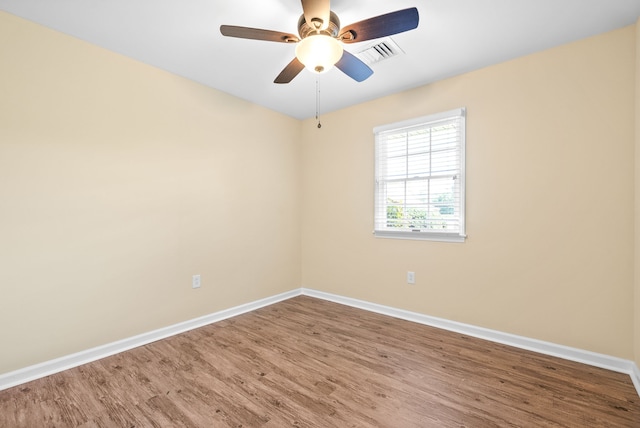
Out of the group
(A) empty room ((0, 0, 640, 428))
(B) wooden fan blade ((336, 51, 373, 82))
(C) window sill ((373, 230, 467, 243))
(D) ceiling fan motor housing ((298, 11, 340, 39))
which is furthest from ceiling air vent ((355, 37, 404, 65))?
(C) window sill ((373, 230, 467, 243))

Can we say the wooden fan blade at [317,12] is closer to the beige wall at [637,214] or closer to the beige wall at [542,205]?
the beige wall at [542,205]

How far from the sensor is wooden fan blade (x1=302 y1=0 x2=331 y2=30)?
1.49m

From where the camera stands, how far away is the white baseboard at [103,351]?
76.4 inches

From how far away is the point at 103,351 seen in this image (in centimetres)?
231

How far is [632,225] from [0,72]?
178 inches

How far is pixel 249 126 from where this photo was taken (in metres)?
3.45

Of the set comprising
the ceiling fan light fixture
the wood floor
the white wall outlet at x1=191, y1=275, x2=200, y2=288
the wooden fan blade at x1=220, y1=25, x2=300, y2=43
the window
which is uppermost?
the wooden fan blade at x1=220, y1=25, x2=300, y2=43

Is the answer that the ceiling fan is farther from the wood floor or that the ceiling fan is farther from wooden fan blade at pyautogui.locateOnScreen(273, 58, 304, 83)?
the wood floor

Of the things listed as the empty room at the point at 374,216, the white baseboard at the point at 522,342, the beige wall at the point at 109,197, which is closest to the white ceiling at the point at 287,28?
the empty room at the point at 374,216

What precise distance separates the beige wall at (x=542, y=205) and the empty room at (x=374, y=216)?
0.05 feet

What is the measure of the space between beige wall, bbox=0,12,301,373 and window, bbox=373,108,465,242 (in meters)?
1.58

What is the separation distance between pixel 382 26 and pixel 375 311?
2837mm

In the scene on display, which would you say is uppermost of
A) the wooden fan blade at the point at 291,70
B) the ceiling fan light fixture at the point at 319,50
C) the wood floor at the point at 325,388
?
the wooden fan blade at the point at 291,70

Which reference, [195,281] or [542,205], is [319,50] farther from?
[195,281]
